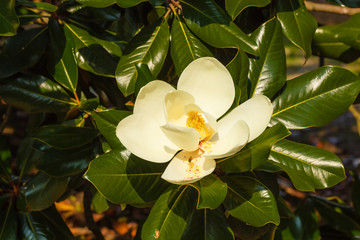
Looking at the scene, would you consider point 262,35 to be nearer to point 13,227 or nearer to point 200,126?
point 200,126

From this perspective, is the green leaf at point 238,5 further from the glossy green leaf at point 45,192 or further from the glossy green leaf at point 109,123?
the glossy green leaf at point 45,192

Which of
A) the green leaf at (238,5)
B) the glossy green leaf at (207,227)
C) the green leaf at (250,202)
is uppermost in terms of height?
the green leaf at (238,5)

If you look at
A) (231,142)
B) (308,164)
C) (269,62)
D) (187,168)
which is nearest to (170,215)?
(187,168)

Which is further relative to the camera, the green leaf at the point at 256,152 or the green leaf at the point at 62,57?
the green leaf at the point at 62,57

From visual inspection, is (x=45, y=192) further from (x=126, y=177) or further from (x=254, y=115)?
(x=254, y=115)

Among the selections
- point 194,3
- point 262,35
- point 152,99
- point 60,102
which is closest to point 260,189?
point 152,99

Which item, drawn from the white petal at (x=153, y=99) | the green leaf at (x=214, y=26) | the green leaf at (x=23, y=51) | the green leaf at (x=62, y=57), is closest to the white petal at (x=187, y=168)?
the white petal at (x=153, y=99)
